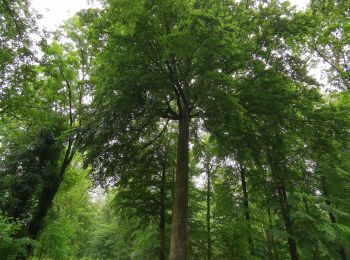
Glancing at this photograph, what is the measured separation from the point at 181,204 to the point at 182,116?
3.20 meters

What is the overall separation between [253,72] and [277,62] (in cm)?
95

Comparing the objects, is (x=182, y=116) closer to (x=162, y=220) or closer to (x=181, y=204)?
(x=181, y=204)

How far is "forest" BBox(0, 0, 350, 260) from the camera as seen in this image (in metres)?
7.36

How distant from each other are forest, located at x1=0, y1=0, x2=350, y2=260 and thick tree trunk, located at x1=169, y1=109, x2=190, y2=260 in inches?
1.5

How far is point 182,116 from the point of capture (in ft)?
34.0

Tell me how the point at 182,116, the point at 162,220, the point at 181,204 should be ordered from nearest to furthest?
the point at 181,204, the point at 182,116, the point at 162,220

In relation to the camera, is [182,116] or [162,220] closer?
[182,116]

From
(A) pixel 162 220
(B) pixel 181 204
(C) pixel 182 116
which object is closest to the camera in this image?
(B) pixel 181 204

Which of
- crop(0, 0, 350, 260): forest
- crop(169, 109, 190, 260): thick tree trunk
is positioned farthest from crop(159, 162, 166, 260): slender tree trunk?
crop(169, 109, 190, 260): thick tree trunk

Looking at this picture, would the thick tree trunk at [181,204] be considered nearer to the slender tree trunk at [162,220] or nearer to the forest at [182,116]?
the forest at [182,116]

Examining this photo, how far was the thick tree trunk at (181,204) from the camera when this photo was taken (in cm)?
813

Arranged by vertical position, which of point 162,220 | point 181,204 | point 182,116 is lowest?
point 181,204

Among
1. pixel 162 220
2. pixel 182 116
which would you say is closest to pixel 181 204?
pixel 182 116

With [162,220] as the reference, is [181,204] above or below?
below
